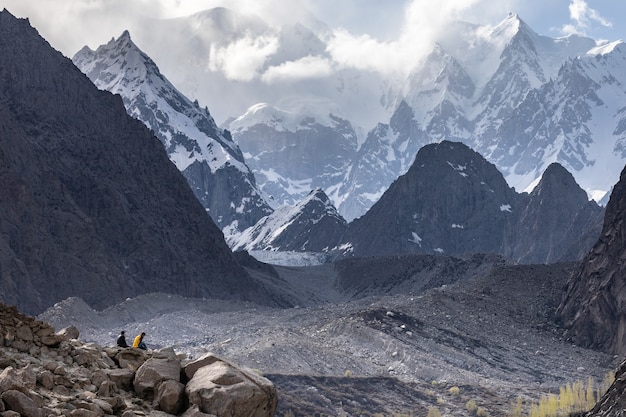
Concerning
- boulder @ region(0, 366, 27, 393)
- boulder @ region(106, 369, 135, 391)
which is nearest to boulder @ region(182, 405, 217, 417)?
boulder @ region(106, 369, 135, 391)

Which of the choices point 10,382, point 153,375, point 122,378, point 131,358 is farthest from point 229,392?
point 10,382

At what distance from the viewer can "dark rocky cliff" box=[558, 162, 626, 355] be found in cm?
16825

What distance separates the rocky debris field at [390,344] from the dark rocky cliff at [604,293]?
3.79m

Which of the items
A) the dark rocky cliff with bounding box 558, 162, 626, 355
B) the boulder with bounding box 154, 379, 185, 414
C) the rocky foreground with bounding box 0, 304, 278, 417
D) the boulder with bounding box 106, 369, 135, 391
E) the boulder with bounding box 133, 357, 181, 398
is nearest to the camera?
the rocky foreground with bounding box 0, 304, 278, 417

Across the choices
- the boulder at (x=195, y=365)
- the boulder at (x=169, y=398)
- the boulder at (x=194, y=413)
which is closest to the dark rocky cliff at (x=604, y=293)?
the boulder at (x=195, y=365)

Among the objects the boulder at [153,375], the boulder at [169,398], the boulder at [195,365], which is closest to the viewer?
the boulder at [169,398]

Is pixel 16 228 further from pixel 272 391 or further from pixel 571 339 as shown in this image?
pixel 272 391

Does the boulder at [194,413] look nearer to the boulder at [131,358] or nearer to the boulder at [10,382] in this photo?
the boulder at [131,358]

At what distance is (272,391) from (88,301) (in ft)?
540

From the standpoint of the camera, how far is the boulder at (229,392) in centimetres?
2350

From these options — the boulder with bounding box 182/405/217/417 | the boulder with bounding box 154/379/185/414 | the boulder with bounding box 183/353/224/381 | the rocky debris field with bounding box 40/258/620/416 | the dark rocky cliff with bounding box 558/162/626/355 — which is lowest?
the boulder with bounding box 182/405/217/417

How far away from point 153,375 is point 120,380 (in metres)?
0.76

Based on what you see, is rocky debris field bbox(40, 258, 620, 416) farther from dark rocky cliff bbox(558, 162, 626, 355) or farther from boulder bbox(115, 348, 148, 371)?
boulder bbox(115, 348, 148, 371)

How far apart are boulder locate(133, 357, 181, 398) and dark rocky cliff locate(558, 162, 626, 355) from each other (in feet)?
476
